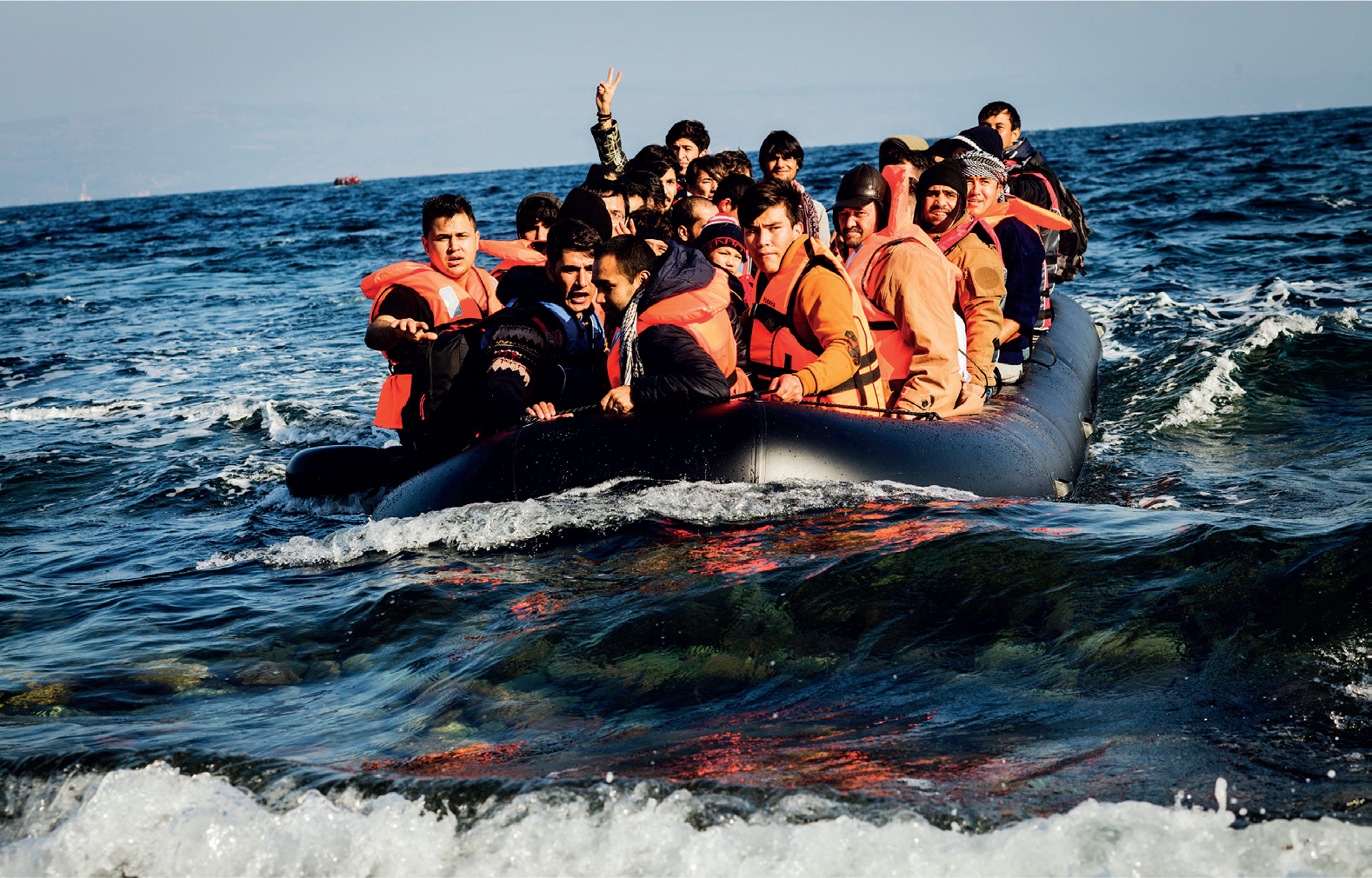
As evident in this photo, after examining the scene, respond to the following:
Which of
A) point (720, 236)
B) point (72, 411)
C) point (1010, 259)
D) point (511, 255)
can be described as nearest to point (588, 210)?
point (511, 255)

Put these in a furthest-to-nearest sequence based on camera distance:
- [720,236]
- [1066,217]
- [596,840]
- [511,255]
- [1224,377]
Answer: [1224,377]
[1066,217]
[511,255]
[720,236]
[596,840]

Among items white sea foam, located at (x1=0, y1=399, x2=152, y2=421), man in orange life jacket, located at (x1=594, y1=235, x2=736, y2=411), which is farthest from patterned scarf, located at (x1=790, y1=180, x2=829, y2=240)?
white sea foam, located at (x1=0, y1=399, x2=152, y2=421)

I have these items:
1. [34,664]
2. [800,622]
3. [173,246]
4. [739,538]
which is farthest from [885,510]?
[173,246]

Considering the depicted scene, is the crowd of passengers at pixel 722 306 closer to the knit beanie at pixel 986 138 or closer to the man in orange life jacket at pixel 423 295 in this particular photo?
the man in orange life jacket at pixel 423 295

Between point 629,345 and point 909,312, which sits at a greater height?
point 909,312

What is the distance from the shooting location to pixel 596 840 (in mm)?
2555

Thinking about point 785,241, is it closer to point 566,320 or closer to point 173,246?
point 566,320

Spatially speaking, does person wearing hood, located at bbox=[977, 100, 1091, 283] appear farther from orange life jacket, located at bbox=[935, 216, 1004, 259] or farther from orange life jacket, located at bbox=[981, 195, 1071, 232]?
orange life jacket, located at bbox=[935, 216, 1004, 259]

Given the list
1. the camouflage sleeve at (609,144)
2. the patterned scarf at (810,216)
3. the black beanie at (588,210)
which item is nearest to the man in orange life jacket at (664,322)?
the black beanie at (588,210)

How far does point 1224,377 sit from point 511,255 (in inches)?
244

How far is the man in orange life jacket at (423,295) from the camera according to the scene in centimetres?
580

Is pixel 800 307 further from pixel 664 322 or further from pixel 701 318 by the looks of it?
pixel 664 322

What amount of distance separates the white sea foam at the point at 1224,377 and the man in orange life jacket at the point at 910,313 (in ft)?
11.7

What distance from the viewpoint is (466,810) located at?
2740 millimetres
